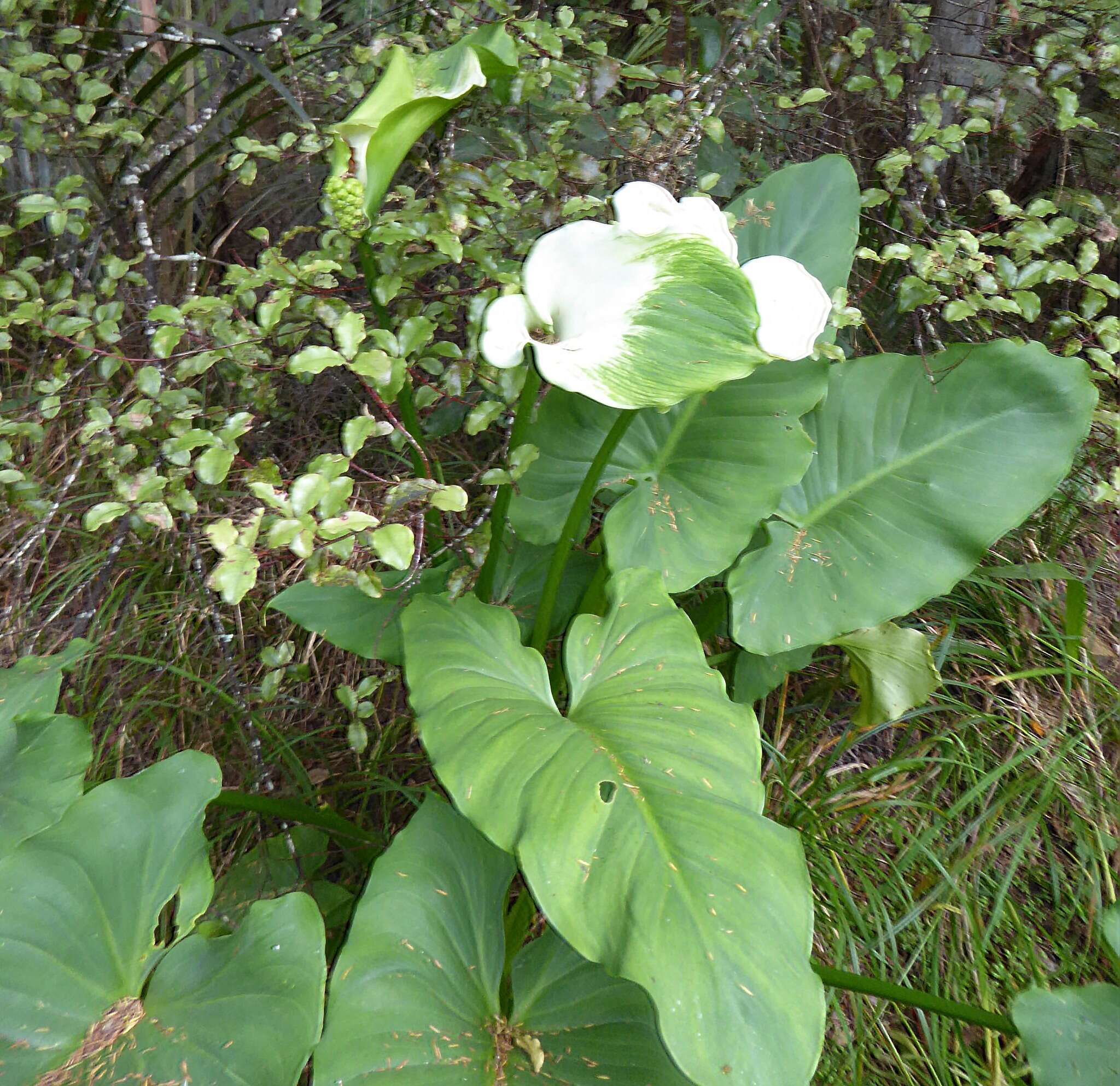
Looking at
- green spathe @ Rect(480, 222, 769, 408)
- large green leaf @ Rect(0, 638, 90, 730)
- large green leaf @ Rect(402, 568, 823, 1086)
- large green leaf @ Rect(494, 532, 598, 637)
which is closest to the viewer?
large green leaf @ Rect(402, 568, 823, 1086)

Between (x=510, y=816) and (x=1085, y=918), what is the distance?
2.71ft

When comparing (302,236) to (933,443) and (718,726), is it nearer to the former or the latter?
(933,443)

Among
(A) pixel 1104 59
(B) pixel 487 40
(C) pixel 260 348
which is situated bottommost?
(C) pixel 260 348

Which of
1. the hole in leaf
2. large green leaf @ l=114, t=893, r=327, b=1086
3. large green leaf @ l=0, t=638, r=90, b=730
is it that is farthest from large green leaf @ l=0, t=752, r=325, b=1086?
the hole in leaf

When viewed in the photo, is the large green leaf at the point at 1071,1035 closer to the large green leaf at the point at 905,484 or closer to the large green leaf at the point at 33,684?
the large green leaf at the point at 905,484

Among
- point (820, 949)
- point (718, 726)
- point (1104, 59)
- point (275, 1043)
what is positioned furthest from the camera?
point (1104, 59)

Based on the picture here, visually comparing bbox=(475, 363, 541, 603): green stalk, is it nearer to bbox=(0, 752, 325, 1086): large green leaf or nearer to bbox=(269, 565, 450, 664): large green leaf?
bbox=(269, 565, 450, 664): large green leaf

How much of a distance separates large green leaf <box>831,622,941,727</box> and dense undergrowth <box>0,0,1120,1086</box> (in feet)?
0.36

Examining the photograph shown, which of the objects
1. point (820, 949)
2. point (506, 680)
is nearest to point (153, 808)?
point (506, 680)

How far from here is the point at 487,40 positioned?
84cm

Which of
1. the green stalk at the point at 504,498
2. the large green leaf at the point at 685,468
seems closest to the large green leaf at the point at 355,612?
the green stalk at the point at 504,498

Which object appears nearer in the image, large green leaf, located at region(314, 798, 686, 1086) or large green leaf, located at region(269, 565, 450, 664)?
large green leaf, located at region(314, 798, 686, 1086)

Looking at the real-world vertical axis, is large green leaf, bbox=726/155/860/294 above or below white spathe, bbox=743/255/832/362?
below

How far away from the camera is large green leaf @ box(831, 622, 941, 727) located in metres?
1.07
